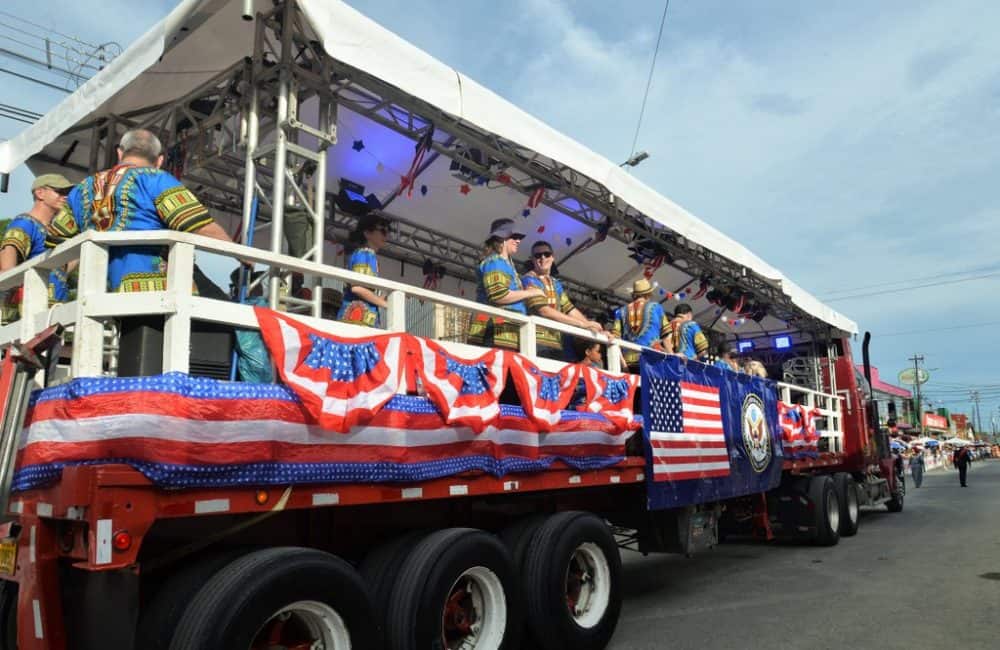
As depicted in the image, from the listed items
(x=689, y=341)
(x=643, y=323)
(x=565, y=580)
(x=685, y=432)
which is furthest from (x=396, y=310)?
(x=689, y=341)

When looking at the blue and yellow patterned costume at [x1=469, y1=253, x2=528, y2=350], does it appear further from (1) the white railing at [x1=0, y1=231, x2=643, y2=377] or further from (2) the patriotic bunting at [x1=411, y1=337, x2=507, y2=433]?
(1) the white railing at [x1=0, y1=231, x2=643, y2=377]

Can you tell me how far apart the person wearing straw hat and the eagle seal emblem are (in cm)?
100

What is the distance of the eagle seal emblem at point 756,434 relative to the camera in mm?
7062

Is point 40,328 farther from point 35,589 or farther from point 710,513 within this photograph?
point 710,513

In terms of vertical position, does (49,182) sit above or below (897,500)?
above

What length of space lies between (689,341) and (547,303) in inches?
119

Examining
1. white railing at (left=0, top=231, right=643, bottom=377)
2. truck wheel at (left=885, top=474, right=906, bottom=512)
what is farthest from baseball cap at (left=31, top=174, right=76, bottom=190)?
truck wheel at (left=885, top=474, right=906, bottom=512)

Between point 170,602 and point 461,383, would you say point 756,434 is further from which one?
point 170,602

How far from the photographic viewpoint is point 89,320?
2830 millimetres

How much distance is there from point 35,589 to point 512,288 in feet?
11.1

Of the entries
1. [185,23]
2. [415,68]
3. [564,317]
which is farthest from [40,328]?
[564,317]

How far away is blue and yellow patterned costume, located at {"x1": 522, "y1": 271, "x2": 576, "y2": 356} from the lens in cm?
528

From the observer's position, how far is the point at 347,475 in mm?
3238

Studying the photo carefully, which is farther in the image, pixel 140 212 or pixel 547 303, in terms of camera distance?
pixel 547 303
